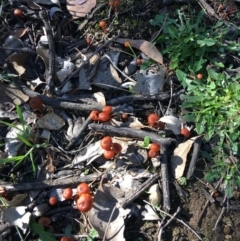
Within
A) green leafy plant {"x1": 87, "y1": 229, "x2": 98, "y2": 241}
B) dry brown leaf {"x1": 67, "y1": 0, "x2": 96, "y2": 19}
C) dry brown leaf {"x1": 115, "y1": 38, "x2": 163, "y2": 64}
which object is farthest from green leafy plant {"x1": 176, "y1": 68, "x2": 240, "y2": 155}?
green leafy plant {"x1": 87, "y1": 229, "x2": 98, "y2": 241}

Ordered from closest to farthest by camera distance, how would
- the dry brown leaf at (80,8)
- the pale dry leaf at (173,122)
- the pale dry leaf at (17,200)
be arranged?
the pale dry leaf at (17,200) < the pale dry leaf at (173,122) < the dry brown leaf at (80,8)

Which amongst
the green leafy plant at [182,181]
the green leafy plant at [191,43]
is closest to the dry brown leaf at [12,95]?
the green leafy plant at [191,43]

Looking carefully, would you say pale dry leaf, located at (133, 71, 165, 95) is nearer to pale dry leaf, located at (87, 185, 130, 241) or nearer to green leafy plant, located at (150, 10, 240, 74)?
green leafy plant, located at (150, 10, 240, 74)

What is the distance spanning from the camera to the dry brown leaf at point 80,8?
391 cm

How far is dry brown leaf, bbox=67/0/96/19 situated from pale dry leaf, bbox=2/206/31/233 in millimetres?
1881

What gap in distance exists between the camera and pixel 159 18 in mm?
3852

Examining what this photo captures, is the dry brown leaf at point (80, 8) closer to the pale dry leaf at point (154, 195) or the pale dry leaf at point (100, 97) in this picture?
the pale dry leaf at point (100, 97)

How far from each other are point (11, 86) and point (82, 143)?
831mm

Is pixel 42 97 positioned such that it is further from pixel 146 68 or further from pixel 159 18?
pixel 159 18

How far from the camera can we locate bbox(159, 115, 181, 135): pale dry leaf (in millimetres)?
3529

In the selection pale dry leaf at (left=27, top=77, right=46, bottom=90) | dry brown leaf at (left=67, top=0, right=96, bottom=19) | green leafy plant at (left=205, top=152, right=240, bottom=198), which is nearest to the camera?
green leafy plant at (left=205, top=152, right=240, bottom=198)

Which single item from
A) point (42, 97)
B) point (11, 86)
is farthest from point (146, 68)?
point (11, 86)

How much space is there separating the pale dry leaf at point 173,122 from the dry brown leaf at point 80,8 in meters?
1.30

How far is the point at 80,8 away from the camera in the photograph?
3920mm
